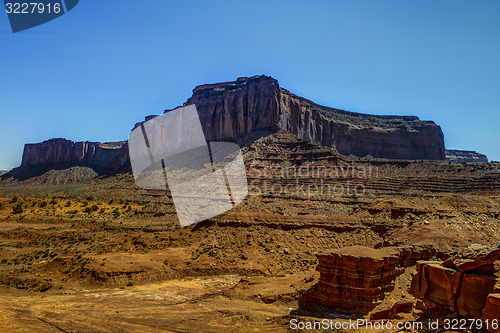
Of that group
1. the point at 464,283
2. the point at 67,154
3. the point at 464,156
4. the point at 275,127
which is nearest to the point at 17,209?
the point at 464,283

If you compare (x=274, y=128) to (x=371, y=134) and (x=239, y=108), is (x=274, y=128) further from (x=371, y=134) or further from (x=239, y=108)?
(x=371, y=134)

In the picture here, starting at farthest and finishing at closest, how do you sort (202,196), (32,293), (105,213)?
(202,196), (105,213), (32,293)

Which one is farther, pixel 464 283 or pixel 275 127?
pixel 275 127

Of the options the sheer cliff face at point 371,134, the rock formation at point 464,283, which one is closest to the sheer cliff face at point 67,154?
the sheer cliff face at point 371,134

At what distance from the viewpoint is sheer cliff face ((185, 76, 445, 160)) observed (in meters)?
89.9

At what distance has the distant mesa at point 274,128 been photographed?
90562 millimetres

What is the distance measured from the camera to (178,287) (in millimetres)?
20141

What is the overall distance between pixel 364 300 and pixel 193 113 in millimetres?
92444

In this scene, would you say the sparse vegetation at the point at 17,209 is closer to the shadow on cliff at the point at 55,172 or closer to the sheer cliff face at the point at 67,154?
the shadow on cliff at the point at 55,172

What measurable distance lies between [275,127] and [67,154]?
86455mm

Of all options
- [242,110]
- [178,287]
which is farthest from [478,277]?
[242,110]

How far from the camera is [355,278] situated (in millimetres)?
14062

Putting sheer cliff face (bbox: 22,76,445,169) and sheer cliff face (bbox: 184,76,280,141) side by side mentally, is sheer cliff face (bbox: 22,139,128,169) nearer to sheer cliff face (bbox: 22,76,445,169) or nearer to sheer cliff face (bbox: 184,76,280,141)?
sheer cliff face (bbox: 22,76,445,169)

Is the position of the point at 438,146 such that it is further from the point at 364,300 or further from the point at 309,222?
the point at 364,300
